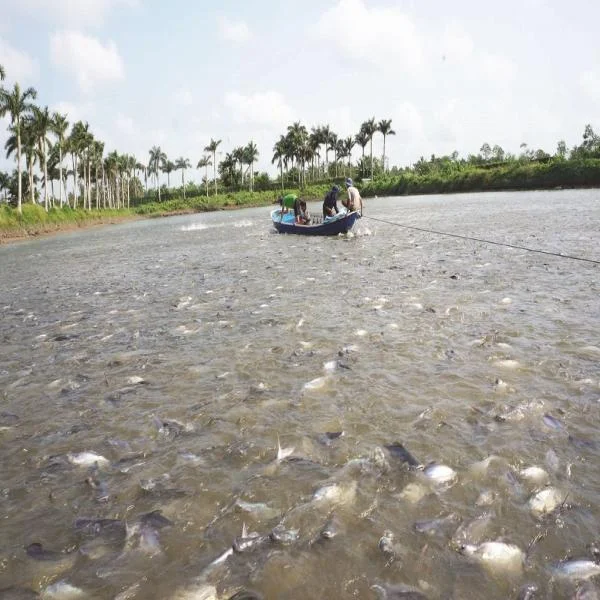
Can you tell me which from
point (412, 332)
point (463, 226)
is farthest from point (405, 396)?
point (463, 226)

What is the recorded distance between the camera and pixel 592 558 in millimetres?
2832

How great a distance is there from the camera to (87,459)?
431 centimetres

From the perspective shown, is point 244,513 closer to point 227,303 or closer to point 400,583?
point 400,583

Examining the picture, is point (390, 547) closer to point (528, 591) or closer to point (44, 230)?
point (528, 591)

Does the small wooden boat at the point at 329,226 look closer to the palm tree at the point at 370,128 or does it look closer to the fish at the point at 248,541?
the fish at the point at 248,541

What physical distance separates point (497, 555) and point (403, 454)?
1.22m

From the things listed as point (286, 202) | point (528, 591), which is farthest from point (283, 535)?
point (286, 202)

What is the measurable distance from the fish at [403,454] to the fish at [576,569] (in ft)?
4.02

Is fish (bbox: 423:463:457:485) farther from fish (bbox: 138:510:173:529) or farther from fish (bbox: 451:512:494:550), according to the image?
fish (bbox: 138:510:173:529)

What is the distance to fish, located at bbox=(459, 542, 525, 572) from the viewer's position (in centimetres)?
282

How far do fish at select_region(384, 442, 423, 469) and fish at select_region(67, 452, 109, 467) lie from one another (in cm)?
259

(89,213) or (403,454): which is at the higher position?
(89,213)

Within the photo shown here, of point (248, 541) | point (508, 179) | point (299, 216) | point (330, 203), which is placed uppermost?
point (508, 179)

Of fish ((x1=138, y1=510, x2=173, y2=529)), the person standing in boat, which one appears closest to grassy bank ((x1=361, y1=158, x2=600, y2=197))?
the person standing in boat
